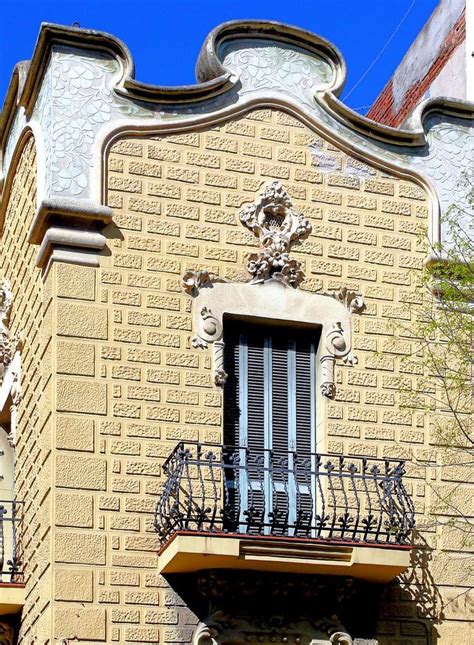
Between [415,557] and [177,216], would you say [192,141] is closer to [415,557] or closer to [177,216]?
[177,216]

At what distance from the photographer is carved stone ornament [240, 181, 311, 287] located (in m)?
18.2

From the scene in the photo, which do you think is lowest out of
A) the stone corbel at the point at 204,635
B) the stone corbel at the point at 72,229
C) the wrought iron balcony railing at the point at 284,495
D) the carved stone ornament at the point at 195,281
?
the stone corbel at the point at 204,635

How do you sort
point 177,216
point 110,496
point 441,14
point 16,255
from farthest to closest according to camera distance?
point 441,14, point 16,255, point 177,216, point 110,496

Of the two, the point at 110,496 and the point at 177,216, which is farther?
the point at 177,216

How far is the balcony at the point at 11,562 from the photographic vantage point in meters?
18.0

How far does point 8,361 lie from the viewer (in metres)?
20.1

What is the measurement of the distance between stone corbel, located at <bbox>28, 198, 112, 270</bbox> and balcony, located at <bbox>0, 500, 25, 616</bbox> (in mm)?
3022

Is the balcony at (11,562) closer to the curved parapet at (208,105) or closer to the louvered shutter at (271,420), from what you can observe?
the louvered shutter at (271,420)

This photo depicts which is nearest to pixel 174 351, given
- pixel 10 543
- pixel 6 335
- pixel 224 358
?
pixel 224 358

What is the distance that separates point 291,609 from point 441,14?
10.6m

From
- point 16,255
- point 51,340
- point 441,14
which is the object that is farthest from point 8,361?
point 441,14

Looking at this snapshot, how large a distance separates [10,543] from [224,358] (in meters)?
3.83

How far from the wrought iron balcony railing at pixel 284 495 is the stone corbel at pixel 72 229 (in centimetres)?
246

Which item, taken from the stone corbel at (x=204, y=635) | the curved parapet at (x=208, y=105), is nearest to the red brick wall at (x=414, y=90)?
the curved parapet at (x=208, y=105)
